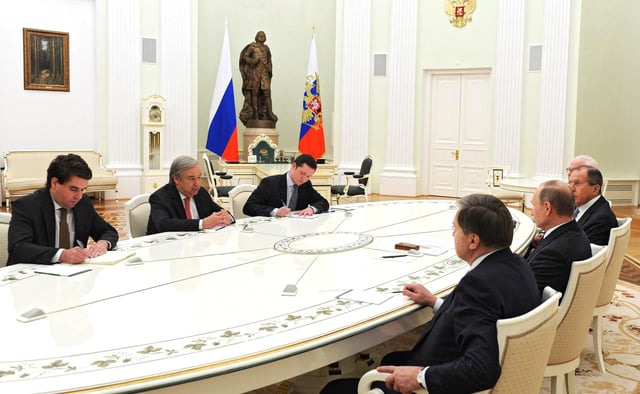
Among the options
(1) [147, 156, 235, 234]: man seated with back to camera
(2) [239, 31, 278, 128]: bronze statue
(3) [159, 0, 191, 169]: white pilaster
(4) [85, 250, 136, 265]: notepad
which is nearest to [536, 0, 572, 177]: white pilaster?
(2) [239, 31, 278, 128]: bronze statue

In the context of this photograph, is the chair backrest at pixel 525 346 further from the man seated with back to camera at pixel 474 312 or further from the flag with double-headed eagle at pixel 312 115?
the flag with double-headed eagle at pixel 312 115

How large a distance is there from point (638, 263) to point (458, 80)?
242 inches

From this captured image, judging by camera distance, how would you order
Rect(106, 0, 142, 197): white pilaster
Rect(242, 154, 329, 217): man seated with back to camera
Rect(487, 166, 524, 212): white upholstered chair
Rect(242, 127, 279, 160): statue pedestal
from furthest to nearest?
Rect(242, 127, 279, 160): statue pedestal, Rect(106, 0, 142, 197): white pilaster, Rect(487, 166, 524, 212): white upholstered chair, Rect(242, 154, 329, 217): man seated with back to camera

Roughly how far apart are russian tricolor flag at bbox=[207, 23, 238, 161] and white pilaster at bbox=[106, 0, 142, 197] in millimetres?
1395

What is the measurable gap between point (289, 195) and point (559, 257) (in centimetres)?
283

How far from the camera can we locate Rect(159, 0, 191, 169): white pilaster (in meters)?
11.6

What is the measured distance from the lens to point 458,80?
12047mm

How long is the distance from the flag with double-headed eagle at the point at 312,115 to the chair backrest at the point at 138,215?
812cm

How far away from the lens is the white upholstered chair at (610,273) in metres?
3.54

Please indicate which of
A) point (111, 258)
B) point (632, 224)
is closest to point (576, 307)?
point (111, 258)

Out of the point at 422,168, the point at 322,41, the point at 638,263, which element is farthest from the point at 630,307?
the point at 322,41

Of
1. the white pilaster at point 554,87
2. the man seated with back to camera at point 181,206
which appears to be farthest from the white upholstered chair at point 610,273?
the white pilaster at point 554,87

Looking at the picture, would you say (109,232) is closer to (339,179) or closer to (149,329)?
(149,329)

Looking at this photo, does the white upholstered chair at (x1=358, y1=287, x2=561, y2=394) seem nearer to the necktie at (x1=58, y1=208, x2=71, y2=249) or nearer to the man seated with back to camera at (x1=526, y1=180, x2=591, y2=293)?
the man seated with back to camera at (x1=526, y1=180, x2=591, y2=293)
